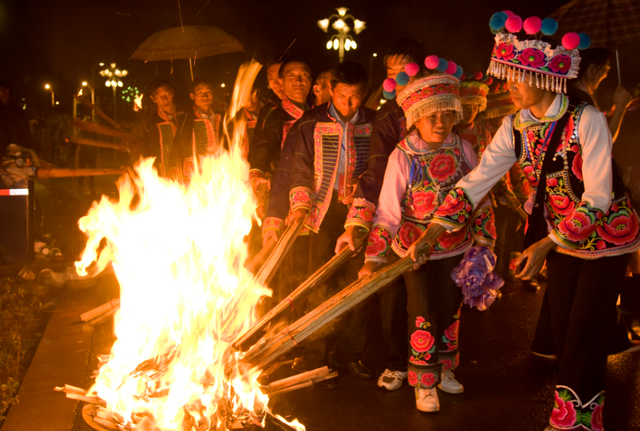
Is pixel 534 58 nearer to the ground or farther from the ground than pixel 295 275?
farther from the ground

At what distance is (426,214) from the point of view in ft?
12.5

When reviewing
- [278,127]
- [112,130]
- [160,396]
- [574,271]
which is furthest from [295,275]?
[112,130]

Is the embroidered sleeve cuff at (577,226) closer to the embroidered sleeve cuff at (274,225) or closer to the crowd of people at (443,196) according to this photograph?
the crowd of people at (443,196)

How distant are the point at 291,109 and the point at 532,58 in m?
2.39

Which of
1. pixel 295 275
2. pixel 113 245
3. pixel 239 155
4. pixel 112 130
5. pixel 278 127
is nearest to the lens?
pixel 113 245

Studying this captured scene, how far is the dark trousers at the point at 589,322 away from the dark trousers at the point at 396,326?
1247 millimetres

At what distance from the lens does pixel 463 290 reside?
3.66m

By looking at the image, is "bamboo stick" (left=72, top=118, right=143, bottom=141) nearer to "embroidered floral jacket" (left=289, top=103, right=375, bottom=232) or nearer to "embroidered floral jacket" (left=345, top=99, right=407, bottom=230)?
"embroidered floral jacket" (left=289, top=103, right=375, bottom=232)

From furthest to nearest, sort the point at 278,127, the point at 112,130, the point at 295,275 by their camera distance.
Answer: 1. the point at 112,130
2. the point at 278,127
3. the point at 295,275

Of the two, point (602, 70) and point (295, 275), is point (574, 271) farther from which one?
point (602, 70)

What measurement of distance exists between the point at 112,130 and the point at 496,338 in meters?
4.93

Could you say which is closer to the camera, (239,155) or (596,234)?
(596,234)

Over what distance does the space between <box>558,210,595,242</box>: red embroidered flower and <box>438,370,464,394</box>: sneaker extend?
155cm

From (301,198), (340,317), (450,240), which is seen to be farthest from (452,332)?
(301,198)
